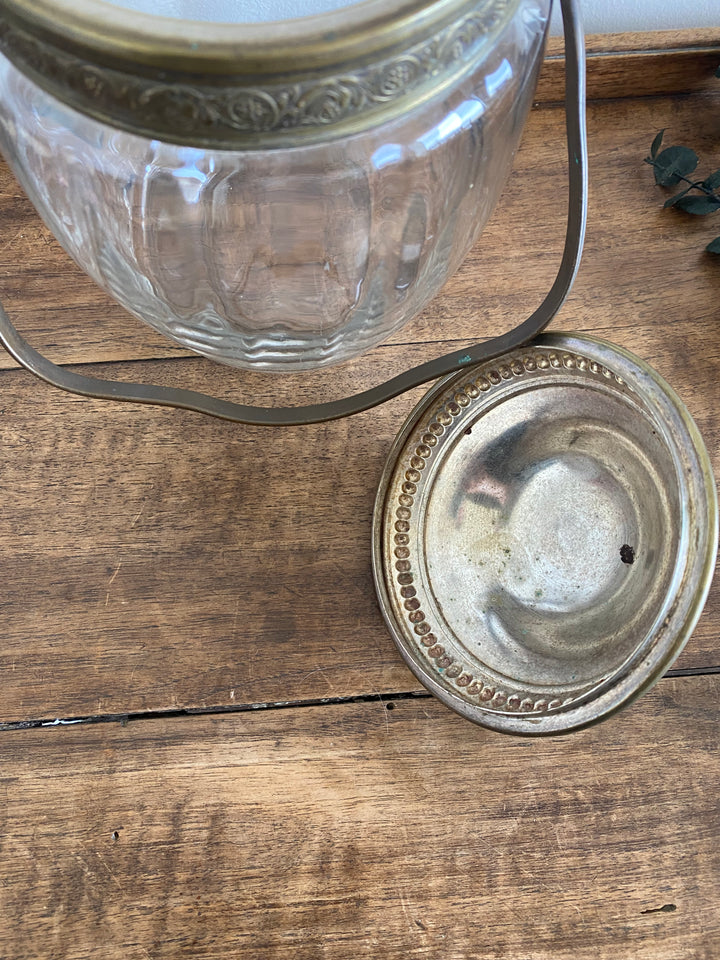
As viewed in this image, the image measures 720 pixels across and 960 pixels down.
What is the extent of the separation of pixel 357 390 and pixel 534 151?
6.8 inches

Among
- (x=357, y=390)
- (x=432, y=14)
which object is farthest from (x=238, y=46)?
(x=357, y=390)

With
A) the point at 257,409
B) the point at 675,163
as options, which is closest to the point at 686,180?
the point at 675,163

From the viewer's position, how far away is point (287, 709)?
43 cm

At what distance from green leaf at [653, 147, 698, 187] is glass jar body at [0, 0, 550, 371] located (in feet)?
0.72

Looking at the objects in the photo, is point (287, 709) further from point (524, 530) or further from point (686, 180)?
point (686, 180)

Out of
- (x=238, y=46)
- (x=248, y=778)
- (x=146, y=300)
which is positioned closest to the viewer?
(x=238, y=46)

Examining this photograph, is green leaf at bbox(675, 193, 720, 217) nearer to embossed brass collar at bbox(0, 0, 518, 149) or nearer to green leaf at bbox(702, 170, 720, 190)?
green leaf at bbox(702, 170, 720, 190)

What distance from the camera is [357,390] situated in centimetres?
47

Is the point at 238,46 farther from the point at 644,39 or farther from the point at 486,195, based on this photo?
the point at 644,39

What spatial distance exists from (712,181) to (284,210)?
30 centimetres

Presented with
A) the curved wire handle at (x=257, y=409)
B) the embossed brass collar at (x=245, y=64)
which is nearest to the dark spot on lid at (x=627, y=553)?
the curved wire handle at (x=257, y=409)

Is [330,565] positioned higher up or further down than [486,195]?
further down

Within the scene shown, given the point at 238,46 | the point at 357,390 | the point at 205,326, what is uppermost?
the point at 238,46

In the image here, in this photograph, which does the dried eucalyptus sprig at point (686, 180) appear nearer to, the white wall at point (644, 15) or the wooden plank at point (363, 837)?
the white wall at point (644, 15)
